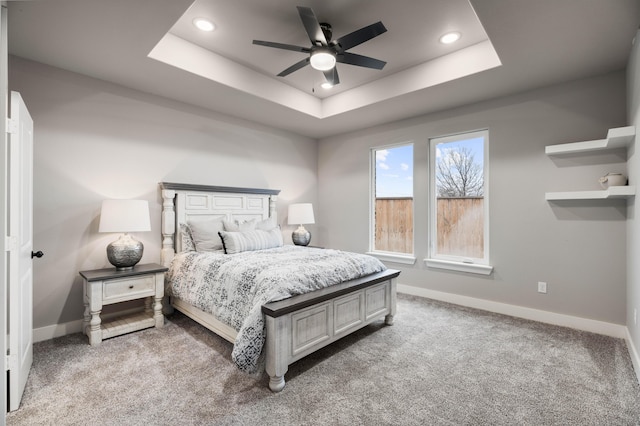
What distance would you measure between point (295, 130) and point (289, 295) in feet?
11.4

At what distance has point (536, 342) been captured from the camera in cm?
282

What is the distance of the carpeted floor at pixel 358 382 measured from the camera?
5.97ft

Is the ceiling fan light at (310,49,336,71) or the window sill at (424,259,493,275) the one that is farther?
the window sill at (424,259,493,275)

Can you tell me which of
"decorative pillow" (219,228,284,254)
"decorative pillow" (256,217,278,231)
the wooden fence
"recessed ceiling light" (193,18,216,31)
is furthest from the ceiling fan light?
the wooden fence

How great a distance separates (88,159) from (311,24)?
2.62 meters

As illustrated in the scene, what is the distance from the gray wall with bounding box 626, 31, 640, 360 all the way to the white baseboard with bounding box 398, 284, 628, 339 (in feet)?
0.72

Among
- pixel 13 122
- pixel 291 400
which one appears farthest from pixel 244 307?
pixel 13 122

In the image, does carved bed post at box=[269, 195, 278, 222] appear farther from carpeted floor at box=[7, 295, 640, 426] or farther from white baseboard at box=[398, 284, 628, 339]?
white baseboard at box=[398, 284, 628, 339]

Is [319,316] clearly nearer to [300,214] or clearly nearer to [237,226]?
[237,226]

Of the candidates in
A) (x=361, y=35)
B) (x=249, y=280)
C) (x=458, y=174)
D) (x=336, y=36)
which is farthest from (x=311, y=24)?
(x=458, y=174)

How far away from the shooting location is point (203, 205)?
12.9 ft

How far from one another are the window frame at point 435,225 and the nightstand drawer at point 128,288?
339cm

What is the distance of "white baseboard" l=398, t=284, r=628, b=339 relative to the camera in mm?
2982

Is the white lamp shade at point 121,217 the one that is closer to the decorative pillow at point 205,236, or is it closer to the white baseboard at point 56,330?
the decorative pillow at point 205,236
